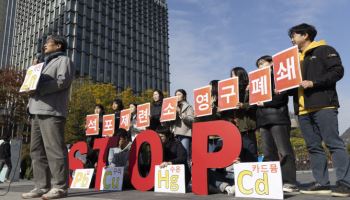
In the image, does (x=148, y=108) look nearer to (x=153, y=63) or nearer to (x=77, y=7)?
(x=77, y=7)

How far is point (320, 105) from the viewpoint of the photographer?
4.02 metres

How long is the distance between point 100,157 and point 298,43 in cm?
426

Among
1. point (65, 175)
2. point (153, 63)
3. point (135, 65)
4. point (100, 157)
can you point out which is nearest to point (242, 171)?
point (65, 175)

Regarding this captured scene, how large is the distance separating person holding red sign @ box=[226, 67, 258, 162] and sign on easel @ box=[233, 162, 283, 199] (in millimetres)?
931

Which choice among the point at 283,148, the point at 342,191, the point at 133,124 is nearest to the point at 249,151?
the point at 283,148

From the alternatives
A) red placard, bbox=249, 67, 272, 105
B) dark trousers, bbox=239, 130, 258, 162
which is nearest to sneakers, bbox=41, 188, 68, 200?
dark trousers, bbox=239, 130, 258, 162

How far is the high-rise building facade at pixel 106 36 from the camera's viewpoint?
54.0m

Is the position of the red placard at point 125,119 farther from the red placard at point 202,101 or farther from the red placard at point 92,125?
the red placard at point 202,101

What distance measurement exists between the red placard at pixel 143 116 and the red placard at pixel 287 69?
3.72m

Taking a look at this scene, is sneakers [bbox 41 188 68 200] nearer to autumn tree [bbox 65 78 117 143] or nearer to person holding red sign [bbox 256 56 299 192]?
person holding red sign [bbox 256 56 299 192]

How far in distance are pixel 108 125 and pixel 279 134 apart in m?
4.63

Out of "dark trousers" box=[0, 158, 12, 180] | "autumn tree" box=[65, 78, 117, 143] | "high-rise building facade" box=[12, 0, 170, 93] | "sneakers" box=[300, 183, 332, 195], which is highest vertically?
"high-rise building facade" box=[12, 0, 170, 93]

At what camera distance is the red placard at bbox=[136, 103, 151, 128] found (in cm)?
772

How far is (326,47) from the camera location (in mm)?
4172
